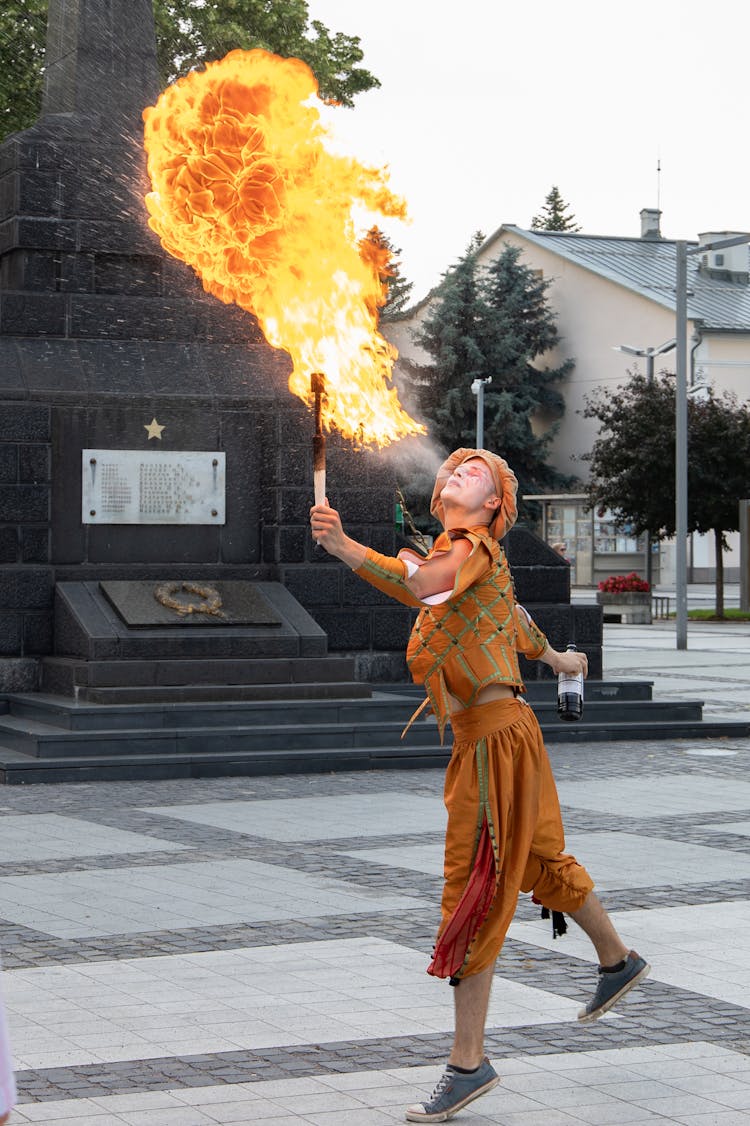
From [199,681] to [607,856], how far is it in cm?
543

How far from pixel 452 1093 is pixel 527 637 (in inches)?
60.5

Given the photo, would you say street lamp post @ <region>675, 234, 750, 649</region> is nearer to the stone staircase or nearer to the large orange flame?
the stone staircase

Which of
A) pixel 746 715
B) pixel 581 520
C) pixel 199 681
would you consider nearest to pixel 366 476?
pixel 199 681

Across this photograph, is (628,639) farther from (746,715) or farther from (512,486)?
(512,486)

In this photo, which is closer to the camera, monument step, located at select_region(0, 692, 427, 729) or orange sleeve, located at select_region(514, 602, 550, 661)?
orange sleeve, located at select_region(514, 602, 550, 661)

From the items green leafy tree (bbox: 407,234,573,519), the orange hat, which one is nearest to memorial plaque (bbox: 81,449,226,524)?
the orange hat

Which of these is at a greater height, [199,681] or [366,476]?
[366,476]

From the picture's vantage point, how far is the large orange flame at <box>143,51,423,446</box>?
11.4 metres

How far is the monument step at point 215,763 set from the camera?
1227cm

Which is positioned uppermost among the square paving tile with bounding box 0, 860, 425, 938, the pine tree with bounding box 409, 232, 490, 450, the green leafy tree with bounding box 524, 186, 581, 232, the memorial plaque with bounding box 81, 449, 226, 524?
the green leafy tree with bounding box 524, 186, 581, 232

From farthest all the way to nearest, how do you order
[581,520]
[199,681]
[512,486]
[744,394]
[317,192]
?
[744,394], [581,520], [199,681], [317,192], [512,486]

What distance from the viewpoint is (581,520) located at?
58.4 m

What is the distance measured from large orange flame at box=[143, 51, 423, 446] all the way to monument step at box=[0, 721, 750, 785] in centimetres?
246

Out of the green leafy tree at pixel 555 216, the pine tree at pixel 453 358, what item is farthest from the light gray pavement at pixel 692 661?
the green leafy tree at pixel 555 216
